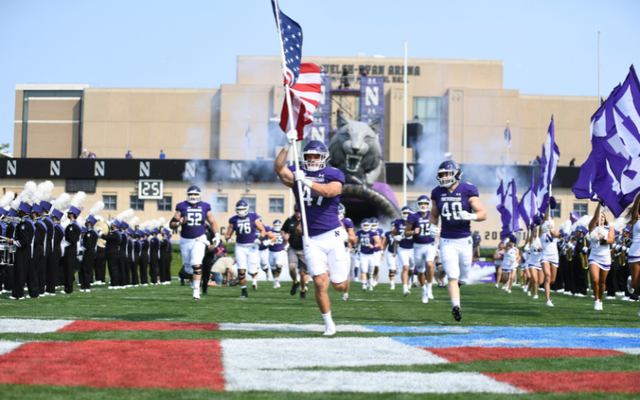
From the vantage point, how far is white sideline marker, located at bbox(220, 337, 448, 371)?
18.9 ft

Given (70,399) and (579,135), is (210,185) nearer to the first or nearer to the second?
(579,135)

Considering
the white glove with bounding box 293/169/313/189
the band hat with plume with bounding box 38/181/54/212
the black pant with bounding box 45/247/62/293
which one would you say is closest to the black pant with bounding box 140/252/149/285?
the black pant with bounding box 45/247/62/293

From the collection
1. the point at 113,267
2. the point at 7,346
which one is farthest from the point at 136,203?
the point at 7,346

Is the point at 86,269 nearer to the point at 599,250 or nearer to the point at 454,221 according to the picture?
the point at 454,221

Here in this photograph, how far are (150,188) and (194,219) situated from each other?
37.0 m

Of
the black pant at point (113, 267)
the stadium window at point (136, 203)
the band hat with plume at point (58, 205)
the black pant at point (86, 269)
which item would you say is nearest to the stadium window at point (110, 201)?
the stadium window at point (136, 203)

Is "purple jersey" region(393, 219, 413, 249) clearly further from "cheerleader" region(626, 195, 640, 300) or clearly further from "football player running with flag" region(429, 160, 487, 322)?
"football player running with flag" region(429, 160, 487, 322)

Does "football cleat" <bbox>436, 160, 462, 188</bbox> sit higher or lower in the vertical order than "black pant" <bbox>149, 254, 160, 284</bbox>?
higher

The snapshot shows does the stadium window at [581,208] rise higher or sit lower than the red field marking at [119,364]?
higher

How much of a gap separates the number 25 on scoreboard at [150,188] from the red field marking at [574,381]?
151 feet

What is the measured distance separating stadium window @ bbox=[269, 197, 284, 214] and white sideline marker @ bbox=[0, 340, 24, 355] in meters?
44.5

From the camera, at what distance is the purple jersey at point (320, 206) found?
858cm

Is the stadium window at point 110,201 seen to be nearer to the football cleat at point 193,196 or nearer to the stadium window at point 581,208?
the stadium window at point 581,208

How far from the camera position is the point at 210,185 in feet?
165
